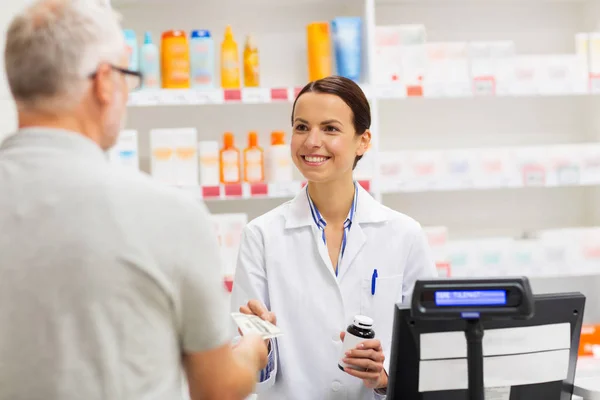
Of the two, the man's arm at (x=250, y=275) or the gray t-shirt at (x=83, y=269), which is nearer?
the gray t-shirt at (x=83, y=269)

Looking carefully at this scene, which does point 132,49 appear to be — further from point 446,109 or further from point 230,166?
point 446,109

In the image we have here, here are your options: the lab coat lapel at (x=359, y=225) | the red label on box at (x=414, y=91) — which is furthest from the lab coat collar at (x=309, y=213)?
the red label on box at (x=414, y=91)

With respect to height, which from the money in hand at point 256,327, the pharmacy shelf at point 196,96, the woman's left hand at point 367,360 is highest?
the pharmacy shelf at point 196,96

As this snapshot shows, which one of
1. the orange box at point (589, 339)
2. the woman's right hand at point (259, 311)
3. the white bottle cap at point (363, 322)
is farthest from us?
the orange box at point (589, 339)

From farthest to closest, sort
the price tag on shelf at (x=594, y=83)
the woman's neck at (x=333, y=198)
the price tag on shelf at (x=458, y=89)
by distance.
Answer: the price tag on shelf at (x=594, y=83) → the price tag on shelf at (x=458, y=89) → the woman's neck at (x=333, y=198)

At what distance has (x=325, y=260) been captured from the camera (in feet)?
6.81

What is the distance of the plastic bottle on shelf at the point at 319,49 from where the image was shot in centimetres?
338

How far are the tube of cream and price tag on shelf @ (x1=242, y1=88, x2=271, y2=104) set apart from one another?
0.40 m

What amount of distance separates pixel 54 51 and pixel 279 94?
7.33 feet

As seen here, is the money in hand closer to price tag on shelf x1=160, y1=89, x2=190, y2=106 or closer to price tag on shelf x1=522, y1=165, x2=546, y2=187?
price tag on shelf x1=160, y1=89, x2=190, y2=106

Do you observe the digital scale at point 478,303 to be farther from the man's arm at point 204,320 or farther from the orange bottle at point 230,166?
the orange bottle at point 230,166

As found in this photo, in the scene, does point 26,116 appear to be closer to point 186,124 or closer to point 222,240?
point 222,240

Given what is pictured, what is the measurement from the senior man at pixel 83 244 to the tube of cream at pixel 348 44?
2341 millimetres

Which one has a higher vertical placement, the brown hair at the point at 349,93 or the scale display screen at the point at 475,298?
the brown hair at the point at 349,93
